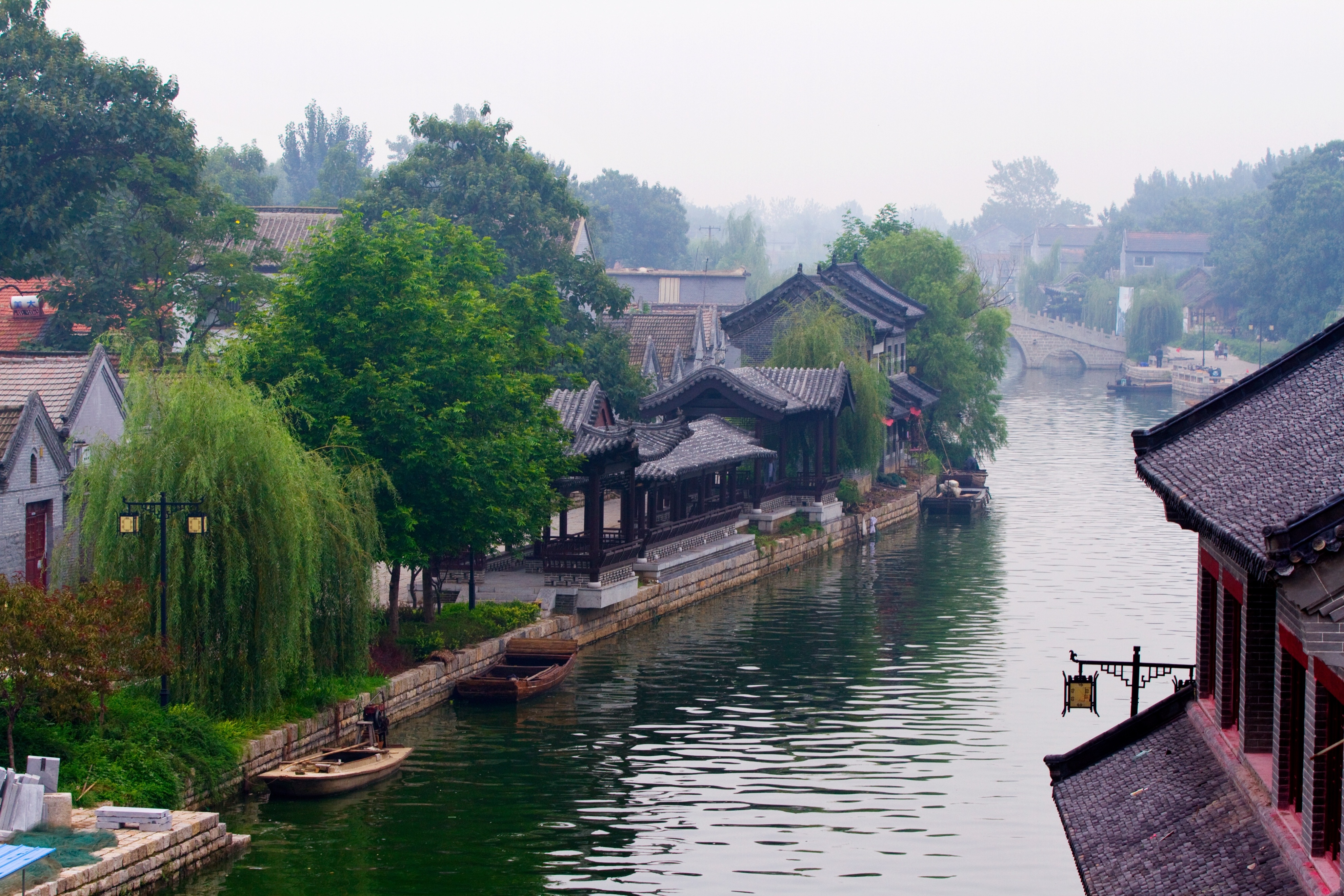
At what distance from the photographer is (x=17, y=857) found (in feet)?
55.9

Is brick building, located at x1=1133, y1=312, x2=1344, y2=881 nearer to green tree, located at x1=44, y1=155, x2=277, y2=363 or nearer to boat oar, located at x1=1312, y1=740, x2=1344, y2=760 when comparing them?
boat oar, located at x1=1312, y1=740, x2=1344, y2=760

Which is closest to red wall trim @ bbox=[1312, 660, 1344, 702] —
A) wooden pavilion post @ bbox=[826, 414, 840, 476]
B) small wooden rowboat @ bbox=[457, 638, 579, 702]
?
small wooden rowboat @ bbox=[457, 638, 579, 702]

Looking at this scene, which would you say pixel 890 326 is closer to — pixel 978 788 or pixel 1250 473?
pixel 978 788

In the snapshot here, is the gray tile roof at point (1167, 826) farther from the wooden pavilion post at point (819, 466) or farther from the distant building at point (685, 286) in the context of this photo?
the distant building at point (685, 286)

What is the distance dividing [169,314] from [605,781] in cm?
Result: 2322

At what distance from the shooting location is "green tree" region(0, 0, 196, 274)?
4584 centimetres

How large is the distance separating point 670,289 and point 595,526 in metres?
61.3

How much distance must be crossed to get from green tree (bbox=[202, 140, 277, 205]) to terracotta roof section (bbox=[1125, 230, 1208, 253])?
9417cm

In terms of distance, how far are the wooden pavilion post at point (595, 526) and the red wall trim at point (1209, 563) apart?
23814 mm

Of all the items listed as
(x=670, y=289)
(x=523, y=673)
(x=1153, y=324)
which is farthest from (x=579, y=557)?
(x=1153, y=324)

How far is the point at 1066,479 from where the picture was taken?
7081 centimetres

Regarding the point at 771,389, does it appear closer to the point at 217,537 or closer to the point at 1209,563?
the point at 217,537

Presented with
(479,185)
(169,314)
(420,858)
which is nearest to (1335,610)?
(420,858)

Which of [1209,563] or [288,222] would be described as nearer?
[1209,563]
